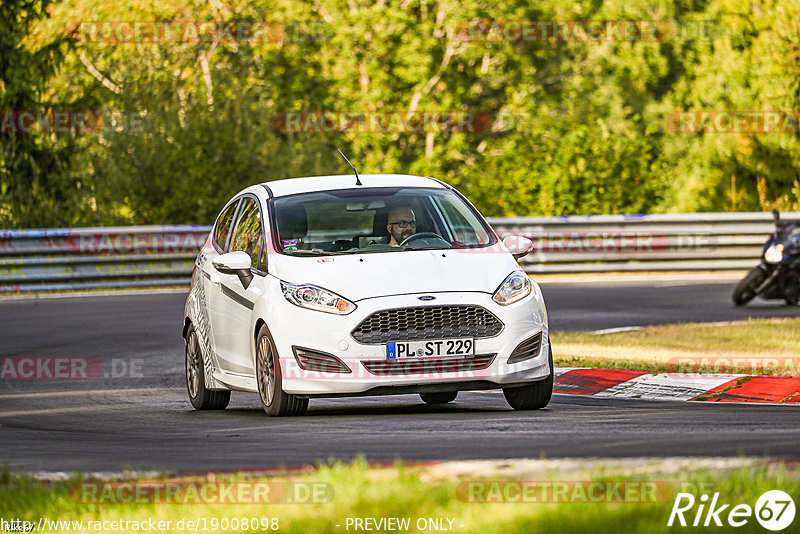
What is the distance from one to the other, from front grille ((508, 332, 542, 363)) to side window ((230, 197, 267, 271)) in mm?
1861

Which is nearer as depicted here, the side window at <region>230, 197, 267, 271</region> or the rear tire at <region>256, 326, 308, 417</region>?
Result: the rear tire at <region>256, 326, 308, 417</region>

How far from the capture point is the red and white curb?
1124 centimetres

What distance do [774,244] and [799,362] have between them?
27.4 feet

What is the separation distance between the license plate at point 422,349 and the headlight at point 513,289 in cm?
44

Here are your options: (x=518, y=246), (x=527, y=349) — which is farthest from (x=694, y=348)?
(x=527, y=349)

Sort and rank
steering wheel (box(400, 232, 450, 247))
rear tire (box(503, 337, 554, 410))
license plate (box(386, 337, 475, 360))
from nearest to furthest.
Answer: license plate (box(386, 337, 475, 360)), rear tire (box(503, 337, 554, 410)), steering wheel (box(400, 232, 450, 247))

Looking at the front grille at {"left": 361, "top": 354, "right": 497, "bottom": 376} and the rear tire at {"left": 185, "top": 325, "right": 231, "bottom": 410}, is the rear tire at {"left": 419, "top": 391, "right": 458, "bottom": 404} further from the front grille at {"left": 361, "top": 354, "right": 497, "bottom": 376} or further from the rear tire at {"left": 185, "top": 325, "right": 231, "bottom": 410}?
the front grille at {"left": 361, "top": 354, "right": 497, "bottom": 376}

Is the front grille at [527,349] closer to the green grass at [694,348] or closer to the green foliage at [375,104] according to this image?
the green grass at [694,348]

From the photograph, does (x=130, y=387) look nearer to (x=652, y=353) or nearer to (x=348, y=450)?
(x=652, y=353)

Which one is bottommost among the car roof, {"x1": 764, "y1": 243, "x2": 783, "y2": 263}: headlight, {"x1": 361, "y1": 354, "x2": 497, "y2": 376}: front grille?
{"x1": 764, "y1": 243, "x2": 783, "y2": 263}: headlight

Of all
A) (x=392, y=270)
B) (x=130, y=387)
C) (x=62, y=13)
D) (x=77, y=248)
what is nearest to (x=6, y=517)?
(x=392, y=270)

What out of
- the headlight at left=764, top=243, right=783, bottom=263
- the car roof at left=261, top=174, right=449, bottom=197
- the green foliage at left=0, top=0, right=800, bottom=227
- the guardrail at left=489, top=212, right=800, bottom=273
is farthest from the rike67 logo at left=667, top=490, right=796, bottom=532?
the green foliage at left=0, top=0, right=800, bottom=227

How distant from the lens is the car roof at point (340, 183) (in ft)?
37.5

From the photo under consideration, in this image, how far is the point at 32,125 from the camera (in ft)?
98.1
